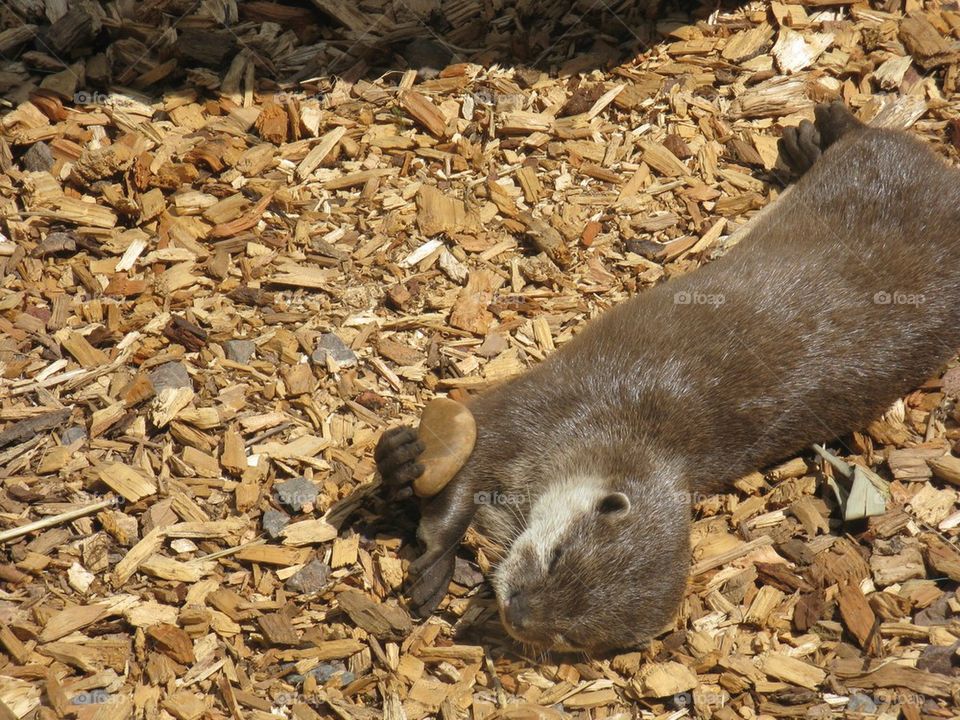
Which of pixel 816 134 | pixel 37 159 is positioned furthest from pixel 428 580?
pixel 816 134

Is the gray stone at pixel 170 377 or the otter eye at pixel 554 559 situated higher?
the gray stone at pixel 170 377

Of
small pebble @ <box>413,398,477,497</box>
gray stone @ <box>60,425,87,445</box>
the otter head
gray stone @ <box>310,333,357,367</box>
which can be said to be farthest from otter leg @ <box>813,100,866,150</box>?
gray stone @ <box>60,425,87,445</box>

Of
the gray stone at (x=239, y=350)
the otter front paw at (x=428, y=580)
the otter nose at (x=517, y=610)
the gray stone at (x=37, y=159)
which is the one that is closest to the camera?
the otter nose at (x=517, y=610)

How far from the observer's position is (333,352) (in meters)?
4.83

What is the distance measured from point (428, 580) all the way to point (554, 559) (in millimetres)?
539

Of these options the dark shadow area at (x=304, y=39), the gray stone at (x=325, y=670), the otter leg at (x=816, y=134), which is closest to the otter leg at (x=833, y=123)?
the otter leg at (x=816, y=134)

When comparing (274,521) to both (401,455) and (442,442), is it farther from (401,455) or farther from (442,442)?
(442,442)

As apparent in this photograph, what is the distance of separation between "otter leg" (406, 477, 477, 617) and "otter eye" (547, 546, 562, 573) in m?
0.40

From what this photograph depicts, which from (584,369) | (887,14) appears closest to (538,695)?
(584,369)

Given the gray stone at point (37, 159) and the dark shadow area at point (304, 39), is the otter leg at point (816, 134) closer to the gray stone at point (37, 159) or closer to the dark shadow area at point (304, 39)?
the dark shadow area at point (304, 39)

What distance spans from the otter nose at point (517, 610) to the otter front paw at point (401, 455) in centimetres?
65

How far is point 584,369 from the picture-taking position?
4.55 metres

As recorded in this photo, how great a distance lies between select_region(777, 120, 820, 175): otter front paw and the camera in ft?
18.5

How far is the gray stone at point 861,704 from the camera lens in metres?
3.87
